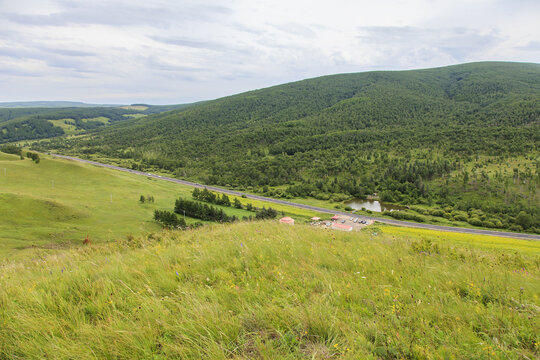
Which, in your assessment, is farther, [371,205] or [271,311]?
[371,205]

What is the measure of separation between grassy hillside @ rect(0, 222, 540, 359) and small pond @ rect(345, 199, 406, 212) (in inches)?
3356

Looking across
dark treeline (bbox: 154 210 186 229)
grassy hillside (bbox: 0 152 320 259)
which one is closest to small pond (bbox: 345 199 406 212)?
grassy hillside (bbox: 0 152 320 259)

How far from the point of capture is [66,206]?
4753 centimetres

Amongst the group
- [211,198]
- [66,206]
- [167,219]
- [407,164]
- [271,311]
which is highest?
[271,311]

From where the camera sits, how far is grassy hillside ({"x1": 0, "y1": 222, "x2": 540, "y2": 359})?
2.75 metres

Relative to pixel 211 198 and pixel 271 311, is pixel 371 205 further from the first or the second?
pixel 271 311

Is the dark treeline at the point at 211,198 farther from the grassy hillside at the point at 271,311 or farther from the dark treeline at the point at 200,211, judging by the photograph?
the grassy hillside at the point at 271,311

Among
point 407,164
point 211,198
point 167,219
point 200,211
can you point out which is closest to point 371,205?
point 407,164

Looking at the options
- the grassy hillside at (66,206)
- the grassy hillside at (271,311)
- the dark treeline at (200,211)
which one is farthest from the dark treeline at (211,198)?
the grassy hillside at (271,311)

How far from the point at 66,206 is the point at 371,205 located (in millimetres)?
85481

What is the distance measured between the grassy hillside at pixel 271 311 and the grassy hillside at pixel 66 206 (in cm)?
864

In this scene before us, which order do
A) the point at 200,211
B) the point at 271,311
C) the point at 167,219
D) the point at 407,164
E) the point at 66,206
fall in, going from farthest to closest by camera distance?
the point at 407,164, the point at 200,211, the point at 167,219, the point at 66,206, the point at 271,311

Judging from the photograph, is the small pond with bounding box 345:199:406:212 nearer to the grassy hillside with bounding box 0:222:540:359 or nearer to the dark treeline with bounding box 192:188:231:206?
the dark treeline with bounding box 192:188:231:206

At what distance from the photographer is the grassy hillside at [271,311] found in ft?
9.03
